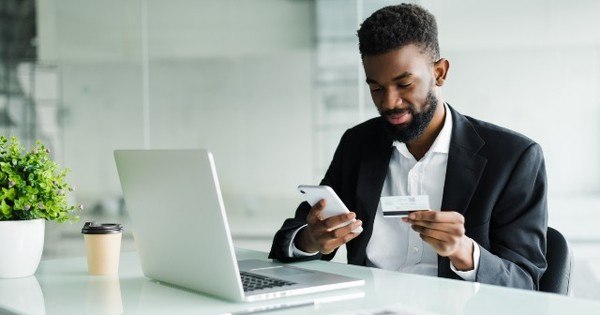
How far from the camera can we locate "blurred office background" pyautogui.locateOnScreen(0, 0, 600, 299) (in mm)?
5047

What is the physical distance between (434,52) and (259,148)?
10.2 ft

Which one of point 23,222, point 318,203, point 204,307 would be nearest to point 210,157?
point 204,307

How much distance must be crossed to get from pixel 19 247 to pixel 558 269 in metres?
1.36

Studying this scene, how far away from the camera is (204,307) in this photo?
135cm

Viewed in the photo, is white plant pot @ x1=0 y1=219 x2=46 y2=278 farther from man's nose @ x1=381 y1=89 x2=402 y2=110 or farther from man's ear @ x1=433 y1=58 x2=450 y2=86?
man's ear @ x1=433 y1=58 x2=450 y2=86

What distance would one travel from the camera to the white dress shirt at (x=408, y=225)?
2061 mm

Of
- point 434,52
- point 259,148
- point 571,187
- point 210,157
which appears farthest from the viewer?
point 259,148

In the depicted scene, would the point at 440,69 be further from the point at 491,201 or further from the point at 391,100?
the point at 491,201

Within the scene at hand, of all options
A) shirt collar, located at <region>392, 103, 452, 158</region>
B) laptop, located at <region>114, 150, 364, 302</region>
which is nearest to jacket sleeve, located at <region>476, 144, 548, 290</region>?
shirt collar, located at <region>392, 103, 452, 158</region>

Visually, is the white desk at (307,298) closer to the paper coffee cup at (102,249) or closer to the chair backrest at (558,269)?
the paper coffee cup at (102,249)

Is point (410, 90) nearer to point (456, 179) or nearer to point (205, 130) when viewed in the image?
point (456, 179)

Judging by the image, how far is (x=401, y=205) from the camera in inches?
65.0

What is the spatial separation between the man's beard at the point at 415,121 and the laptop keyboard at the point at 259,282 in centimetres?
72

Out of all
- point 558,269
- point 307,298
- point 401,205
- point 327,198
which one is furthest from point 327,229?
point 558,269
